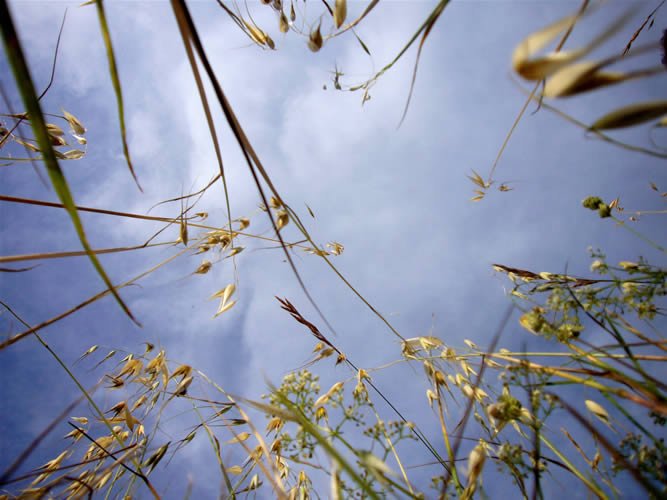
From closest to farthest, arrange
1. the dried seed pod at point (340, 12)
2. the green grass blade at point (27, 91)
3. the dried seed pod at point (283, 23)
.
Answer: the green grass blade at point (27, 91)
the dried seed pod at point (340, 12)
the dried seed pod at point (283, 23)

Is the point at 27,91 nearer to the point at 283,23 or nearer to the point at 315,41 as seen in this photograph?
the point at 315,41

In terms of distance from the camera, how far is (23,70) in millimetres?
240

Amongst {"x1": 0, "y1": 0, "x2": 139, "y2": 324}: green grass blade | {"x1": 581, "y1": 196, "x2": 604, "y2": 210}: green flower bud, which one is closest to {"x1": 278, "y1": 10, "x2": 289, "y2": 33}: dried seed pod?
{"x1": 0, "y1": 0, "x2": 139, "y2": 324}: green grass blade

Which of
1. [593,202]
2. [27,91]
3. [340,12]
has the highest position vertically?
[340,12]

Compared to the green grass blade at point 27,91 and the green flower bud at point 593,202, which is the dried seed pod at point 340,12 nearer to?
the green grass blade at point 27,91

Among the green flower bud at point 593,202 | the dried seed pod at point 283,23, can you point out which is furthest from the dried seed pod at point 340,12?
the green flower bud at point 593,202

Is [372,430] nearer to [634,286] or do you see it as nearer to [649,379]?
[649,379]

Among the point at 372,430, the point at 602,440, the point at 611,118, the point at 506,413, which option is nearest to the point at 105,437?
the point at 372,430

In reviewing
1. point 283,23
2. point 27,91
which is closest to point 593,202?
point 283,23

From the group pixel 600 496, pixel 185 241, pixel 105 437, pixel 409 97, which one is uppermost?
pixel 185 241

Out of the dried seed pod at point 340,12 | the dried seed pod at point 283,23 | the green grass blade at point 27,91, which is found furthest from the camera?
the dried seed pod at point 283,23

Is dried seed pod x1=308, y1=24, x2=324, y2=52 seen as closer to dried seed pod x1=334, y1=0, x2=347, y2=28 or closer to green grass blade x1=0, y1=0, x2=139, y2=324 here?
dried seed pod x1=334, y1=0, x2=347, y2=28

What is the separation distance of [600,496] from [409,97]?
631 mm

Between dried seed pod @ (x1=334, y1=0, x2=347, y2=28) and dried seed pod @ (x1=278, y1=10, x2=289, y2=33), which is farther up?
dried seed pod @ (x1=278, y1=10, x2=289, y2=33)
